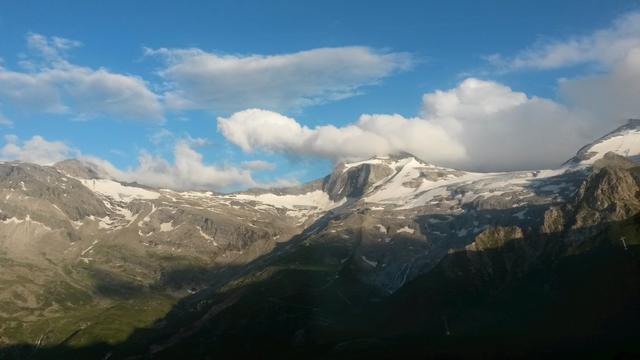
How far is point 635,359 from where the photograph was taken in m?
185

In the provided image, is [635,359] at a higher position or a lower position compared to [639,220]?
lower

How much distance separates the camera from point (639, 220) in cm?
13450

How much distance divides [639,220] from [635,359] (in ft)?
226

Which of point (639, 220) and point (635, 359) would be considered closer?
point (639, 220)
